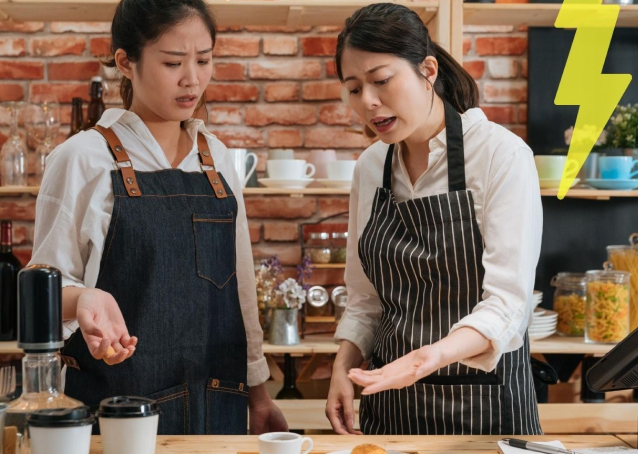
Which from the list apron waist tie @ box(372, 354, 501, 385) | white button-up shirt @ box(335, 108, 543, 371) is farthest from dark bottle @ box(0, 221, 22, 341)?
apron waist tie @ box(372, 354, 501, 385)

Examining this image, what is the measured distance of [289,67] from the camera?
2885 millimetres

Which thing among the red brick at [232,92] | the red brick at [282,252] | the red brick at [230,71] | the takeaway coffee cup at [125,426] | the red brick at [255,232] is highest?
the red brick at [230,71]

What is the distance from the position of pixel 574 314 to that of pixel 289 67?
1.33 metres

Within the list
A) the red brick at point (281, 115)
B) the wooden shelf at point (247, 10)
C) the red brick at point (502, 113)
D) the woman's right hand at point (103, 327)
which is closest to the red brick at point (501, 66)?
the red brick at point (502, 113)

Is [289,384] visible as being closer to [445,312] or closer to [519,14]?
[445,312]

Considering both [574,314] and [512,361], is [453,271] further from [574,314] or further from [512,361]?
[574,314]

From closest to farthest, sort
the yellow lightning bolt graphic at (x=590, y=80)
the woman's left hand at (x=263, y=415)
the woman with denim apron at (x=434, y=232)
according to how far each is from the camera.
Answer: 1. the woman with denim apron at (x=434, y=232)
2. the woman's left hand at (x=263, y=415)
3. the yellow lightning bolt graphic at (x=590, y=80)

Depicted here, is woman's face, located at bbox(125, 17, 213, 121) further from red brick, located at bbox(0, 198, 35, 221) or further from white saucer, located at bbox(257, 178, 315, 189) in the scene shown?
red brick, located at bbox(0, 198, 35, 221)

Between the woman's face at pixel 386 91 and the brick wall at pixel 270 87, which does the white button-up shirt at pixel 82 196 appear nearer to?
A: the woman's face at pixel 386 91

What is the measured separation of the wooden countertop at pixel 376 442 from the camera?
1279 mm

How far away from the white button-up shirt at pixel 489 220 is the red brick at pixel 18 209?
5.03 feet

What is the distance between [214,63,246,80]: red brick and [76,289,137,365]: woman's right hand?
167 cm

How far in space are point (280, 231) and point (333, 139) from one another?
39 centimetres

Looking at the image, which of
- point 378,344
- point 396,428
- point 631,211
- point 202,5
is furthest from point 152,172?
point 631,211
